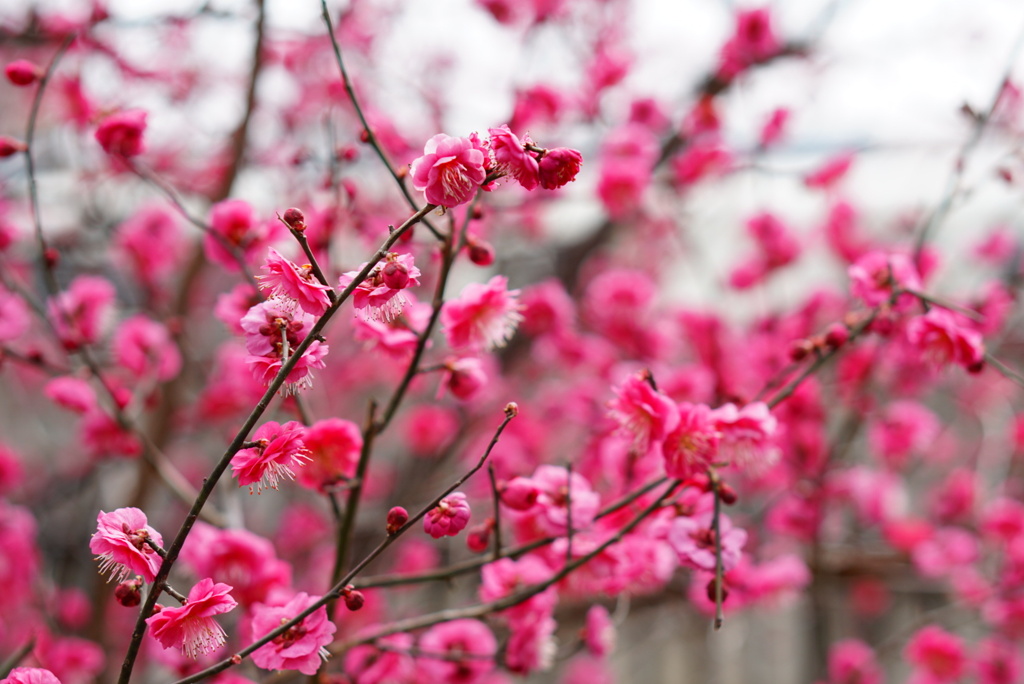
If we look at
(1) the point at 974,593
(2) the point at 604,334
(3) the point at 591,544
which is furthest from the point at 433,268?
(1) the point at 974,593

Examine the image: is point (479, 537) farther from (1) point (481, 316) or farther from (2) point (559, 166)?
(2) point (559, 166)

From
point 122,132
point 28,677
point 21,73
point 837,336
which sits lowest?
point 28,677

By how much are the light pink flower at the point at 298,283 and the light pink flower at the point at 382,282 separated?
27mm

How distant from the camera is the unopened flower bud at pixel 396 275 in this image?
0.69 meters

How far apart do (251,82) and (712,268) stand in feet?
5.91

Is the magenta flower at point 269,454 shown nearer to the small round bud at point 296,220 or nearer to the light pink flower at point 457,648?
the small round bud at point 296,220

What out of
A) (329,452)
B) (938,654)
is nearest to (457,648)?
(329,452)

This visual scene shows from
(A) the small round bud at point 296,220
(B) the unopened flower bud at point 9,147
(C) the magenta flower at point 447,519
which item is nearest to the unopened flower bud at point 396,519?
→ (C) the magenta flower at point 447,519

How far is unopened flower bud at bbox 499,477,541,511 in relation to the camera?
100 centimetres

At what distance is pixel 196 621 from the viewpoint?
75 centimetres

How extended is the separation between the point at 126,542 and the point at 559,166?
588 mm

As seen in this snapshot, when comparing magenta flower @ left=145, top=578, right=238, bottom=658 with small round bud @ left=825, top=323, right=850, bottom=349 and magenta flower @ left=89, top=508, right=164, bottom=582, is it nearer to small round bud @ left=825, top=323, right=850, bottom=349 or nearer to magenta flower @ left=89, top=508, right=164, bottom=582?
magenta flower @ left=89, top=508, right=164, bottom=582

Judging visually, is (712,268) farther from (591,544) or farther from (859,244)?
(591,544)

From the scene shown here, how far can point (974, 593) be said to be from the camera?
7.71 ft
